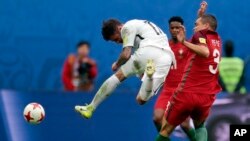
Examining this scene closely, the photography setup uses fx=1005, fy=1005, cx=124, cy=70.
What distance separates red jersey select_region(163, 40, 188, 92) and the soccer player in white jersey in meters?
0.79

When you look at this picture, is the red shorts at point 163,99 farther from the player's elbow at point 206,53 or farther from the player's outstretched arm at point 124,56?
the player's elbow at point 206,53

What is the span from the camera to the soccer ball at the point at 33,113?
13.9m

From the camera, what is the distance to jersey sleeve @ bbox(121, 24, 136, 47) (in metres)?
13.2

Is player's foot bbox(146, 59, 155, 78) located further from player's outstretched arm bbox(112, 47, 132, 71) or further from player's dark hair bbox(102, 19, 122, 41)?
player's dark hair bbox(102, 19, 122, 41)

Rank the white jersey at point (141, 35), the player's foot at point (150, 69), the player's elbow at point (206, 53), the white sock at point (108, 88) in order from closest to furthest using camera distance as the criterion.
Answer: the player's elbow at point (206, 53)
the player's foot at point (150, 69)
the white jersey at point (141, 35)
the white sock at point (108, 88)

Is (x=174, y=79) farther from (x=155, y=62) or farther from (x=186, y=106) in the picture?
(x=186, y=106)

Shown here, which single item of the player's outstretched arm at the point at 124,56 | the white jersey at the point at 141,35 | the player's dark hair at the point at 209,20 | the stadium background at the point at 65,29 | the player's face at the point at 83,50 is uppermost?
the stadium background at the point at 65,29

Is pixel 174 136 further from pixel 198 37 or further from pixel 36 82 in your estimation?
pixel 36 82

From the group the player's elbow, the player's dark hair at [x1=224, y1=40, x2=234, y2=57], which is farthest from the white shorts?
the player's dark hair at [x1=224, y1=40, x2=234, y2=57]

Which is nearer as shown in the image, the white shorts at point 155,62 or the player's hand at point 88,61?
the white shorts at point 155,62

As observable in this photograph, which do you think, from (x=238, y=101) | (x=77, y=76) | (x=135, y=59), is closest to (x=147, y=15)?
(x=77, y=76)

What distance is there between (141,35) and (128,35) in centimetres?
29

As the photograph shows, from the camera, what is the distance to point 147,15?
19594 mm

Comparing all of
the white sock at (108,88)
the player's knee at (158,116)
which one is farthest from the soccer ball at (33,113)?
the player's knee at (158,116)
